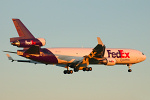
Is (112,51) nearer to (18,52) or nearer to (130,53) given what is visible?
(130,53)

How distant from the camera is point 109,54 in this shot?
69.3 metres

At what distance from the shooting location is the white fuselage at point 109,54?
2534 inches

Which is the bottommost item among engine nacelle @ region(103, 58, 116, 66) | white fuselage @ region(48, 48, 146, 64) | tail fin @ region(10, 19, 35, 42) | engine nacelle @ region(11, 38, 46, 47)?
engine nacelle @ region(103, 58, 116, 66)

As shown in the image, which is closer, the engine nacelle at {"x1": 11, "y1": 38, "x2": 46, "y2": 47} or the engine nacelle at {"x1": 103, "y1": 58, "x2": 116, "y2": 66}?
the engine nacelle at {"x1": 11, "y1": 38, "x2": 46, "y2": 47}

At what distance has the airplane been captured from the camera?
56.7 m

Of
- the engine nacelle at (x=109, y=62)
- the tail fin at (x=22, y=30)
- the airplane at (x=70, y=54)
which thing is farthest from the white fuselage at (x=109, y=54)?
the tail fin at (x=22, y=30)

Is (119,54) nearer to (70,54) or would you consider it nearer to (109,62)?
(109,62)

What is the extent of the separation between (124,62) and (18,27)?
2364 cm

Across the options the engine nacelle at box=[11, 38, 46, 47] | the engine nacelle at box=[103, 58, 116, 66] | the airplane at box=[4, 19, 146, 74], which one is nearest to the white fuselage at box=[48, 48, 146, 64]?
the airplane at box=[4, 19, 146, 74]

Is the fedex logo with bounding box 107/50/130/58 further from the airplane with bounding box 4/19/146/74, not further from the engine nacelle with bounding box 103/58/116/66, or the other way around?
the engine nacelle with bounding box 103/58/116/66

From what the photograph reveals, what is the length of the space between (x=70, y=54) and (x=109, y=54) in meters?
8.42

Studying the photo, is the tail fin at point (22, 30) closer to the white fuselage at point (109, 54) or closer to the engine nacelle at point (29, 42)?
the engine nacelle at point (29, 42)

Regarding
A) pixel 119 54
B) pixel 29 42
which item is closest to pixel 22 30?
pixel 29 42

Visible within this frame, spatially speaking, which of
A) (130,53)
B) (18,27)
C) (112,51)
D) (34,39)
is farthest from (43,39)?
(130,53)
